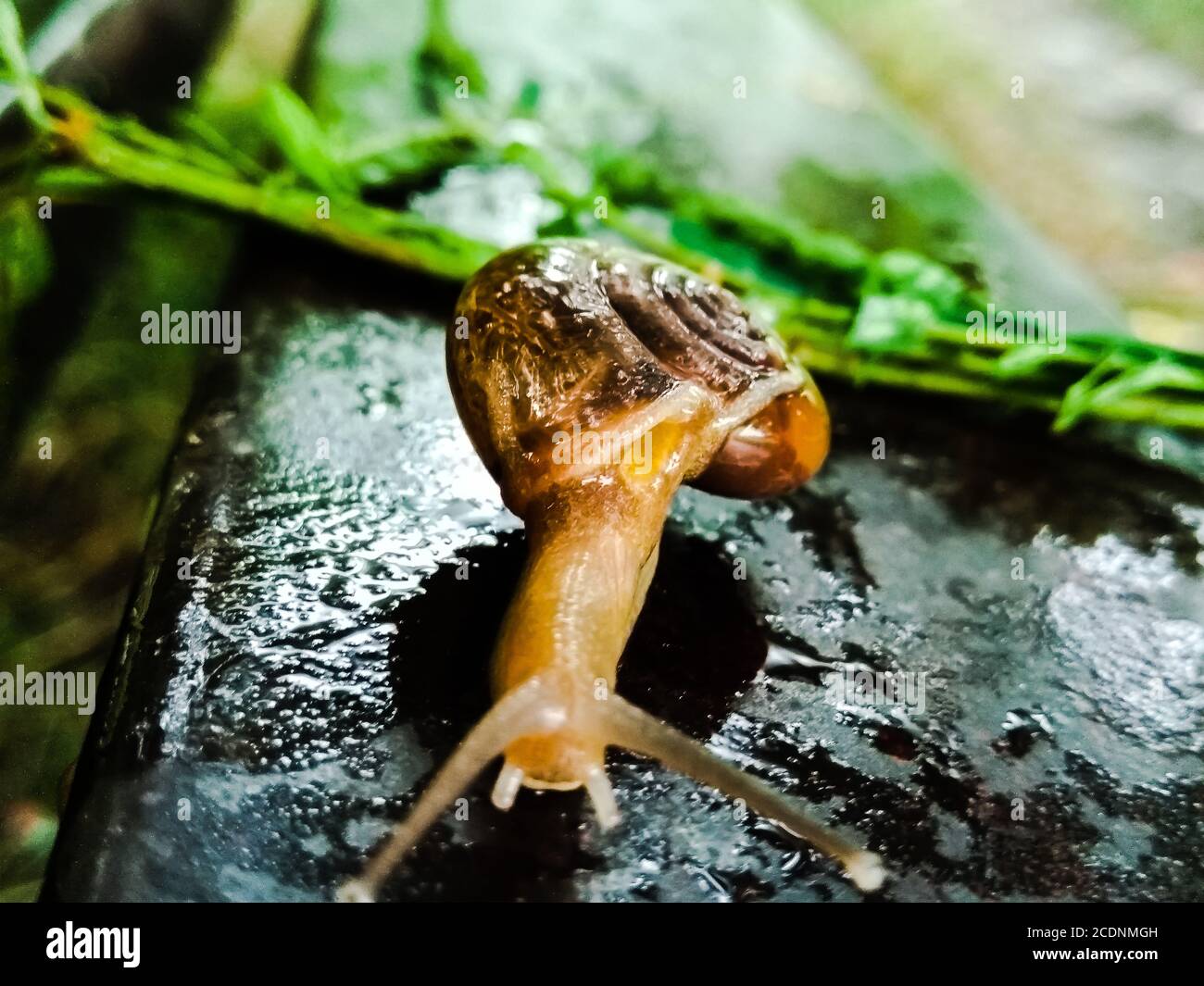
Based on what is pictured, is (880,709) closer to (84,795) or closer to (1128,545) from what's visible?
(1128,545)

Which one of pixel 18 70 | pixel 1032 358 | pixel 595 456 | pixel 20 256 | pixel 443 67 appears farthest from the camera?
pixel 443 67

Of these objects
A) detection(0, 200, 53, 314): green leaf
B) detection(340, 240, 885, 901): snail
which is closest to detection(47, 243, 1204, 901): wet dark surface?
detection(340, 240, 885, 901): snail

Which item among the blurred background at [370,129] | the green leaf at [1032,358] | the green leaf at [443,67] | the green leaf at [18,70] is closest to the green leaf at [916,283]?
the green leaf at [1032,358]

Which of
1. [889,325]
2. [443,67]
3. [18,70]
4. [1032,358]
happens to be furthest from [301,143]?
[1032,358]

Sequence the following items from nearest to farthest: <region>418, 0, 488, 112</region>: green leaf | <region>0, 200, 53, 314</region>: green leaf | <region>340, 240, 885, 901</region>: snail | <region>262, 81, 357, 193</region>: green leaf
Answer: <region>340, 240, 885, 901</region>: snail, <region>0, 200, 53, 314</region>: green leaf, <region>262, 81, 357, 193</region>: green leaf, <region>418, 0, 488, 112</region>: green leaf

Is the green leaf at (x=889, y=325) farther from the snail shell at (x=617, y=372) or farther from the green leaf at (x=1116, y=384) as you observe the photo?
the snail shell at (x=617, y=372)

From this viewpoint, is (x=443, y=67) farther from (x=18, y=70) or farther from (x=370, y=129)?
(x=18, y=70)

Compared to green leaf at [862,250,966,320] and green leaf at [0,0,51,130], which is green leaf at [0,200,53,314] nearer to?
green leaf at [0,0,51,130]
